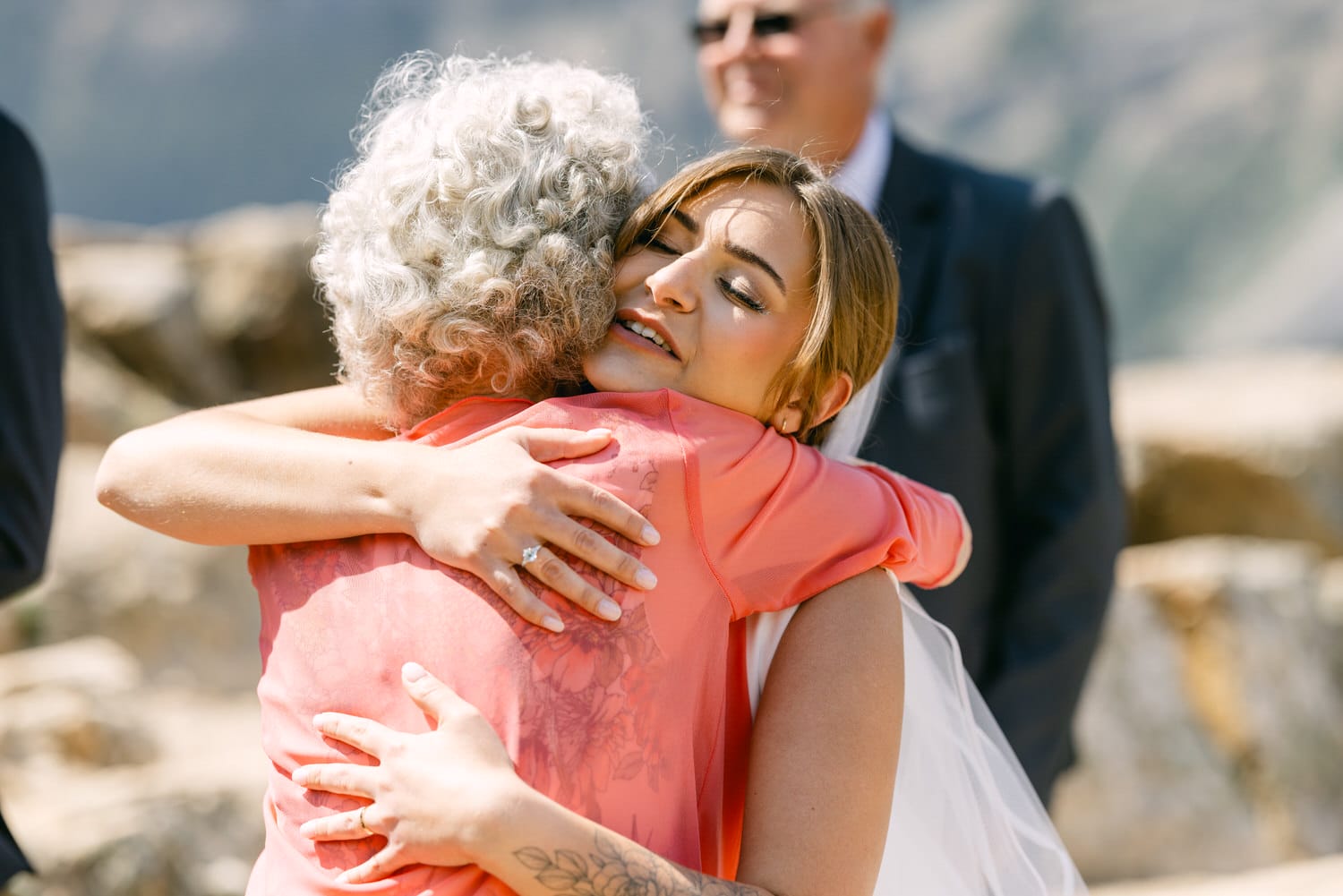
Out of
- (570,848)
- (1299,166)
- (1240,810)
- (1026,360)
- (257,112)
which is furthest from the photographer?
(257,112)

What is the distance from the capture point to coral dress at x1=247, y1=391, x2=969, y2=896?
1.33 metres

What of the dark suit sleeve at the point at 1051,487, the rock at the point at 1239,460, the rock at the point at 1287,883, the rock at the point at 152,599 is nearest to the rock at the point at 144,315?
the rock at the point at 152,599

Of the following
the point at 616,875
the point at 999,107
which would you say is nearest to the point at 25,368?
the point at 616,875

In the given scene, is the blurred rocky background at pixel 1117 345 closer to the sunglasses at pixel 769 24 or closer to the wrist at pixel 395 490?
the sunglasses at pixel 769 24

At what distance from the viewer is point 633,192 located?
161 centimetres

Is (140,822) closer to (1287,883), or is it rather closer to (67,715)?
(67,715)

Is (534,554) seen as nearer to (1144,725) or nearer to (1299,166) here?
(1144,725)

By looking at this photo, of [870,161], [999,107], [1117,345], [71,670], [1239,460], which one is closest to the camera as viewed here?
[870,161]

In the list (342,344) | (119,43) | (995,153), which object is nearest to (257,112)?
(119,43)

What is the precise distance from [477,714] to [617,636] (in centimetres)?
16

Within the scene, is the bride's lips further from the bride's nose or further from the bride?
the bride

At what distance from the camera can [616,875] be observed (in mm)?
1265

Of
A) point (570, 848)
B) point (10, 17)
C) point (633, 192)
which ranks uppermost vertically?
point (10, 17)

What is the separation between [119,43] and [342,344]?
12087 mm
